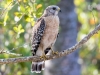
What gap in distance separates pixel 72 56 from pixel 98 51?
6.96 feet

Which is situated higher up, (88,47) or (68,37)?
(68,37)

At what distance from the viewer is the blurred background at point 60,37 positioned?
8156 millimetres

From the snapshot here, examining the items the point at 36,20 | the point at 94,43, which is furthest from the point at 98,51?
the point at 36,20

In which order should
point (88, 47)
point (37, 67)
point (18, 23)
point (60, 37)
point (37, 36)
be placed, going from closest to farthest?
point (37, 36), point (37, 67), point (18, 23), point (60, 37), point (88, 47)

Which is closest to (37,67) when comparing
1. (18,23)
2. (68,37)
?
(18,23)

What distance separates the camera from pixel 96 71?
45.0ft

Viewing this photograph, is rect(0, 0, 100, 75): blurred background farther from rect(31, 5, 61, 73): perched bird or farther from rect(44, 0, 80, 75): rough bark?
rect(31, 5, 61, 73): perched bird

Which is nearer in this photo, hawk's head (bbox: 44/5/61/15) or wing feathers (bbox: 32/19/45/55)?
wing feathers (bbox: 32/19/45/55)

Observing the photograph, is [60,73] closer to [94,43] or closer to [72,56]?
[72,56]

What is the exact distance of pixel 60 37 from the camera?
38.5 feet

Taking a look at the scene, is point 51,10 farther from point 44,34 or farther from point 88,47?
point 88,47

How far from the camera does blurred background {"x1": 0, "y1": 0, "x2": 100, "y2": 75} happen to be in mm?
8156

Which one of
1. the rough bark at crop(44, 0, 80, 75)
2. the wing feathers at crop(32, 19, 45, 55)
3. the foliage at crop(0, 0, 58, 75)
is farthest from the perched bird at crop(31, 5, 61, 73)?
the rough bark at crop(44, 0, 80, 75)

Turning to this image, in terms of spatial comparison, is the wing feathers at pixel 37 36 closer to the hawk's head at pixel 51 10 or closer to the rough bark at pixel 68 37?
the hawk's head at pixel 51 10
